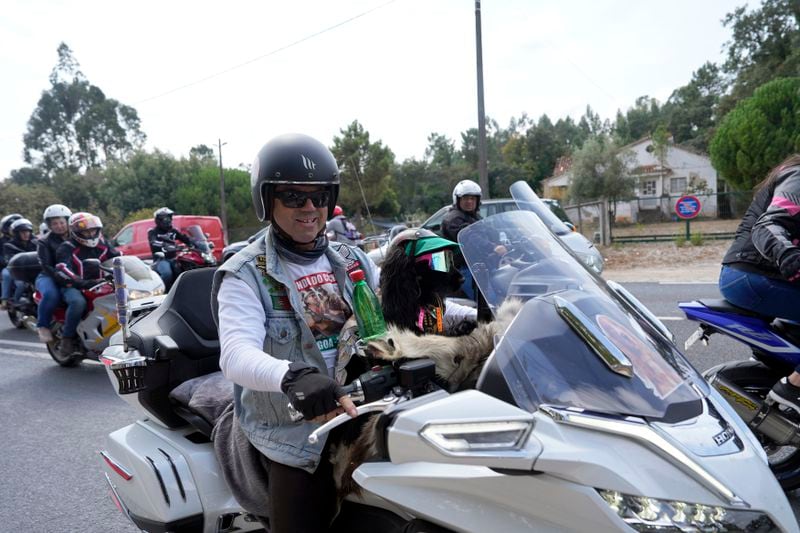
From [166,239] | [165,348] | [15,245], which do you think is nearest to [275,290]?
[165,348]

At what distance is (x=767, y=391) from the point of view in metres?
3.18

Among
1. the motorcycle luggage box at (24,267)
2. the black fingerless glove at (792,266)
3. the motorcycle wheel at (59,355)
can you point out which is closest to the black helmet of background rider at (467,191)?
the black fingerless glove at (792,266)

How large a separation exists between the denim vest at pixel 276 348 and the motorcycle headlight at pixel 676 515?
0.98m

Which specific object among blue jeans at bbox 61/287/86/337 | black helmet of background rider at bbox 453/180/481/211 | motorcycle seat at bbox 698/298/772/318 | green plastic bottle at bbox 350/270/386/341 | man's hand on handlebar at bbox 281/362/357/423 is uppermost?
black helmet of background rider at bbox 453/180/481/211

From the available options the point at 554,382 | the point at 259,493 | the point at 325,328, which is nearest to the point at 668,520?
the point at 554,382

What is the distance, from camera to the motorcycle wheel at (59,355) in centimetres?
718

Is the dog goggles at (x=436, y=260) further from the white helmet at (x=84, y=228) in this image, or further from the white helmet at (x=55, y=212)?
the white helmet at (x=55, y=212)

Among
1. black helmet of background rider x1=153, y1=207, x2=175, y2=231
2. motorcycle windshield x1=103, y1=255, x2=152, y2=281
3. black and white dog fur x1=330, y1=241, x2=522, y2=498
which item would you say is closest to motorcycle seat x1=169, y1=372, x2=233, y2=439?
black and white dog fur x1=330, y1=241, x2=522, y2=498

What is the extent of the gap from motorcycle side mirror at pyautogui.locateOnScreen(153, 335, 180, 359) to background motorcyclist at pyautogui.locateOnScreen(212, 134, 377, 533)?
0.69m

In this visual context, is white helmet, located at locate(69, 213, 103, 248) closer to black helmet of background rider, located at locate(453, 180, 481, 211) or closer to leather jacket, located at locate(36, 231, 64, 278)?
leather jacket, located at locate(36, 231, 64, 278)

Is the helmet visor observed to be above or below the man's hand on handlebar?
above

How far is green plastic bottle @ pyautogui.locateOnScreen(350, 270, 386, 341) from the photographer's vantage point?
196cm

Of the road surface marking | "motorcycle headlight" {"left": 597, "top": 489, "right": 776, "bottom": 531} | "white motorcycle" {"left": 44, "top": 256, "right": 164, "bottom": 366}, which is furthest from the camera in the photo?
the road surface marking

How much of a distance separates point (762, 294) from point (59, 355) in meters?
7.52
